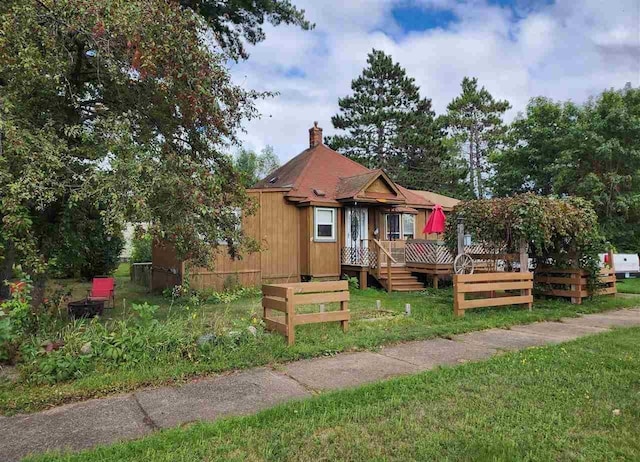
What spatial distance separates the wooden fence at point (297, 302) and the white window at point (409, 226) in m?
11.2

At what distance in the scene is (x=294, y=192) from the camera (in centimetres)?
1475

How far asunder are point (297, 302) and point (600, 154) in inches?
767

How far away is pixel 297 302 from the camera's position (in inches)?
248

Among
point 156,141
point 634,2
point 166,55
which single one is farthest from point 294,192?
point 634,2

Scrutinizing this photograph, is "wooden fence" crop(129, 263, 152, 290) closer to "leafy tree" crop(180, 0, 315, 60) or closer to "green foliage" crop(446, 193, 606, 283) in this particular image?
"leafy tree" crop(180, 0, 315, 60)

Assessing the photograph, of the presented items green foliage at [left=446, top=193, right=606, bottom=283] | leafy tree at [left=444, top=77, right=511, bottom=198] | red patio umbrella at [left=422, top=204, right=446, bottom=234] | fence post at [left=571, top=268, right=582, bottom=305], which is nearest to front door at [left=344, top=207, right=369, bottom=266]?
red patio umbrella at [left=422, top=204, right=446, bottom=234]

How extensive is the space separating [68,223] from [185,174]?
2.77 meters

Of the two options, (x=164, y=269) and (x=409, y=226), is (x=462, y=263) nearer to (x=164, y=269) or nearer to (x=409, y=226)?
(x=409, y=226)

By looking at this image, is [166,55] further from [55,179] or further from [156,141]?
[55,179]

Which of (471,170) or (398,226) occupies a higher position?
(471,170)

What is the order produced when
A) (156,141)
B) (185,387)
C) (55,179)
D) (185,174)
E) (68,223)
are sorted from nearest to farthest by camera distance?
(185,387) → (55,179) → (185,174) → (156,141) → (68,223)

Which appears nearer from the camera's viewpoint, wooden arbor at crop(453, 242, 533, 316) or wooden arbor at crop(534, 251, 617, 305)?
wooden arbor at crop(453, 242, 533, 316)

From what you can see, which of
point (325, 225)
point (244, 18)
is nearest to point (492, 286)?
point (325, 225)

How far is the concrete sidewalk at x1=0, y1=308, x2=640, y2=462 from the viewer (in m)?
3.46
